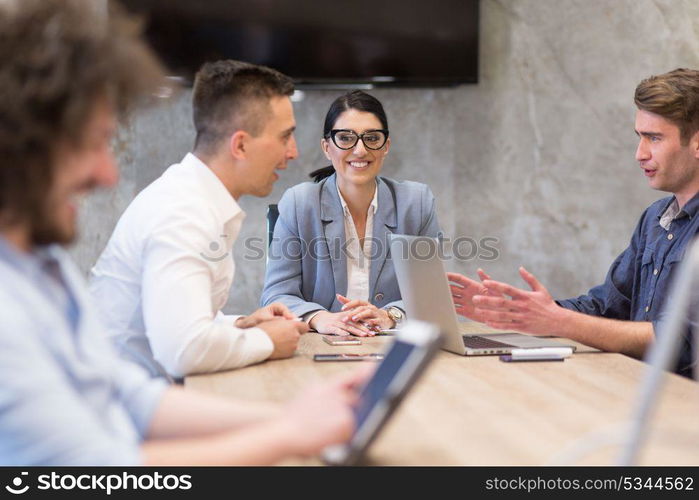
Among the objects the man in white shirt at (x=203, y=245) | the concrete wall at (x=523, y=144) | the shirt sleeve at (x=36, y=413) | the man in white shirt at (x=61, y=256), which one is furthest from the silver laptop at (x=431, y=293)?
the concrete wall at (x=523, y=144)

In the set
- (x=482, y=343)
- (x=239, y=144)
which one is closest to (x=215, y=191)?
(x=239, y=144)

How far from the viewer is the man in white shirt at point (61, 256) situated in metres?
0.95

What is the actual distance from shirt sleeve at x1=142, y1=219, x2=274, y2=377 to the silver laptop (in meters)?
0.46

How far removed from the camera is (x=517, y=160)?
4.60 m

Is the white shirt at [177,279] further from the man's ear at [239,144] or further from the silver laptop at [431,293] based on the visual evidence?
the silver laptop at [431,293]

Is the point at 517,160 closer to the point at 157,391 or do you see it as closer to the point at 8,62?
the point at 157,391

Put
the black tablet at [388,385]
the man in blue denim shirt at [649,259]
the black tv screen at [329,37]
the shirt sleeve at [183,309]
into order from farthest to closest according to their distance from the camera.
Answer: the black tv screen at [329,37] < the man in blue denim shirt at [649,259] < the shirt sleeve at [183,309] < the black tablet at [388,385]

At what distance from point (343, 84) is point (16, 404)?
3.80 m

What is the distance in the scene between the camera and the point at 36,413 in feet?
3.08

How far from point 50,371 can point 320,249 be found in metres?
2.21

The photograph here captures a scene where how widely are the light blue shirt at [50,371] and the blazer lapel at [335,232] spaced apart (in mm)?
1977

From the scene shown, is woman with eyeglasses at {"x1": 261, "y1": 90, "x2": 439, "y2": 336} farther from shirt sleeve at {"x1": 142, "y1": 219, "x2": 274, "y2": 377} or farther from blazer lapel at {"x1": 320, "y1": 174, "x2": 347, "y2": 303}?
shirt sleeve at {"x1": 142, "y1": 219, "x2": 274, "y2": 377}

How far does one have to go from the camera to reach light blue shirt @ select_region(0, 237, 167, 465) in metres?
0.94

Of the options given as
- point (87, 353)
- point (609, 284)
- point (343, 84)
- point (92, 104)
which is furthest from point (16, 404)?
point (343, 84)
